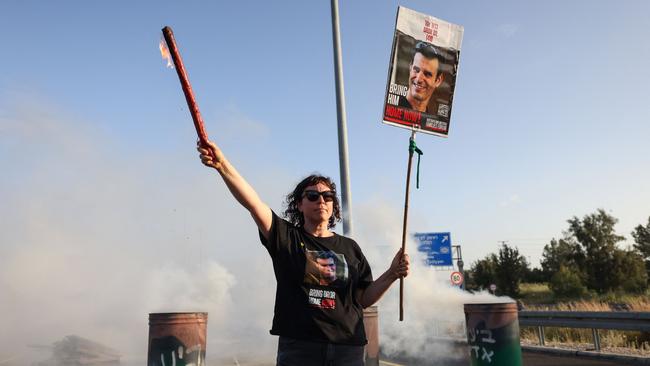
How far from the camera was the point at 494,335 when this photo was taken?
5145mm

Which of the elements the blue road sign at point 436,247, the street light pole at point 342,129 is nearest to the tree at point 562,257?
the blue road sign at point 436,247

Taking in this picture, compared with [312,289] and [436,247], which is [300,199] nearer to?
[312,289]

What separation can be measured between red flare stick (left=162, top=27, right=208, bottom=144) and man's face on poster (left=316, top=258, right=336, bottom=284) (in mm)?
870

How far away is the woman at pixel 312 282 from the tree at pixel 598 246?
130 feet

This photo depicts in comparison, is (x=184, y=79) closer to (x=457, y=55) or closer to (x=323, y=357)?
(x=323, y=357)

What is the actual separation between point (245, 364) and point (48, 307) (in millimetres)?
11618

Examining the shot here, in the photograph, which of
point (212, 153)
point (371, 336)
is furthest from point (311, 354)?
point (371, 336)

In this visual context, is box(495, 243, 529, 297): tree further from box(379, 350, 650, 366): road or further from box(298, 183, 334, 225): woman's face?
box(298, 183, 334, 225): woman's face

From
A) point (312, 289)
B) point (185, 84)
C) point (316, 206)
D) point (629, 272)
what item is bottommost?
point (629, 272)

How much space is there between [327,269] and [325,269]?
0.04 ft

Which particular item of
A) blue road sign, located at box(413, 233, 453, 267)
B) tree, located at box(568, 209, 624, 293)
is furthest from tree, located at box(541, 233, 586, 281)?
blue road sign, located at box(413, 233, 453, 267)

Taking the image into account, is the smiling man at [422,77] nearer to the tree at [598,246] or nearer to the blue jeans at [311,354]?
the blue jeans at [311,354]

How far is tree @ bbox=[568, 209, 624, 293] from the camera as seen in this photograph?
1478 inches

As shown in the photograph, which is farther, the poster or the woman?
the poster
